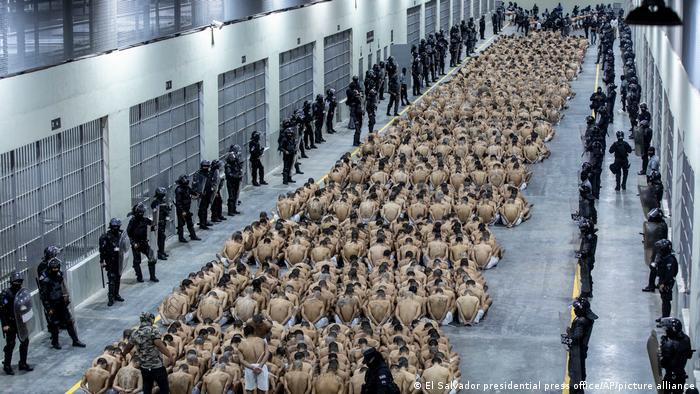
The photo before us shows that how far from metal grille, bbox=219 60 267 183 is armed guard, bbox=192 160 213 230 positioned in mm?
4428

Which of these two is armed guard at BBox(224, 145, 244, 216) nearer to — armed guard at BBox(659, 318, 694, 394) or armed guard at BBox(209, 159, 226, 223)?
armed guard at BBox(209, 159, 226, 223)

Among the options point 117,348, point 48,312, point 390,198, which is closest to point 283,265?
point 390,198

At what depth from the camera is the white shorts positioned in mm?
18547

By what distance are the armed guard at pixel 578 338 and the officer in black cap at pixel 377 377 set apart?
2.77m

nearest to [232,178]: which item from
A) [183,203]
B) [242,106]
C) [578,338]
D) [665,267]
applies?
[183,203]

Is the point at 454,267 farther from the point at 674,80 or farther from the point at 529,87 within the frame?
the point at 529,87

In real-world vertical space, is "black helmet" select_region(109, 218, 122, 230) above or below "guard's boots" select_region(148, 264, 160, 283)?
above

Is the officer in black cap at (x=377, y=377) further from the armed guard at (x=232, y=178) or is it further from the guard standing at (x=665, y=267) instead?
the armed guard at (x=232, y=178)

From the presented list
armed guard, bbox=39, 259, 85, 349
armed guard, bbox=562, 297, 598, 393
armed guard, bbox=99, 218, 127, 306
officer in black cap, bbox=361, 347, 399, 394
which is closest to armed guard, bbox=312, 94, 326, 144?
armed guard, bbox=99, 218, 127, 306

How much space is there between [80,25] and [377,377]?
37.1 ft

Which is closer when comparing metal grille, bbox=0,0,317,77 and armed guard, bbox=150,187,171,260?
metal grille, bbox=0,0,317,77

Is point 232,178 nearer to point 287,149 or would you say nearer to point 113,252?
point 287,149

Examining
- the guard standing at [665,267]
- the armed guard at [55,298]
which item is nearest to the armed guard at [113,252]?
the armed guard at [55,298]

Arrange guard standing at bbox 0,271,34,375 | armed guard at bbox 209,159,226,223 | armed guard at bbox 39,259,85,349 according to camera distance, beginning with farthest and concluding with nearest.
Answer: armed guard at bbox 209,159,226,223
armed guard at bbox 39,259,85,349
guard standing at bbox 0,271,34,375
